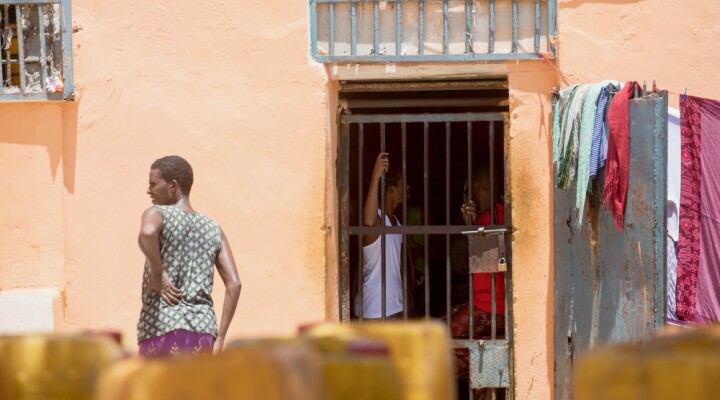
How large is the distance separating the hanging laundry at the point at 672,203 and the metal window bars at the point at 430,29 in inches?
41.7

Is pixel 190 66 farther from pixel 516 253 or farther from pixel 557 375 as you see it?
pixel 557 375

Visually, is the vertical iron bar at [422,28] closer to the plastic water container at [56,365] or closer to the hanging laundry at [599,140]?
the hanging laundry at [599,140]

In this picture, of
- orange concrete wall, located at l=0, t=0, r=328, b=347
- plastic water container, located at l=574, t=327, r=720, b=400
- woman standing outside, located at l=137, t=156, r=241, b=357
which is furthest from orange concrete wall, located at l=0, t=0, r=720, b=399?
plastic water container, located at l=574, t=327, r=720, b=400

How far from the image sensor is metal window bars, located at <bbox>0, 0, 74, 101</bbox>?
7199 millimetres

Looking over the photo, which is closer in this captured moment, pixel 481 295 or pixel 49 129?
pixel 49 129

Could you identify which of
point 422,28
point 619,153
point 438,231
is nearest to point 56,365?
point 619,153

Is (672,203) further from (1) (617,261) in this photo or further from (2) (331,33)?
(2) (331,33)

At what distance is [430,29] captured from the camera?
730cm

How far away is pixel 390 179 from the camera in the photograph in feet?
27.3

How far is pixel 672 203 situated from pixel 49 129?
3400 millimetres

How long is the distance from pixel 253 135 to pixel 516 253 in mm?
1616

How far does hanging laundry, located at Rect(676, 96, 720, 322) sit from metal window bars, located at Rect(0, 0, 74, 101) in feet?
10.9

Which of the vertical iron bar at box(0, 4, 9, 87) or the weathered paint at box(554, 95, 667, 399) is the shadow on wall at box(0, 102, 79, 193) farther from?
the weathered paint at box(554, 95, 667, 399)

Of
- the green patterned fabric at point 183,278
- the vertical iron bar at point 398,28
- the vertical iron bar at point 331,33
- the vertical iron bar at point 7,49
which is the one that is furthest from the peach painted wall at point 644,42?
the vertical iron bar at point 7,49
